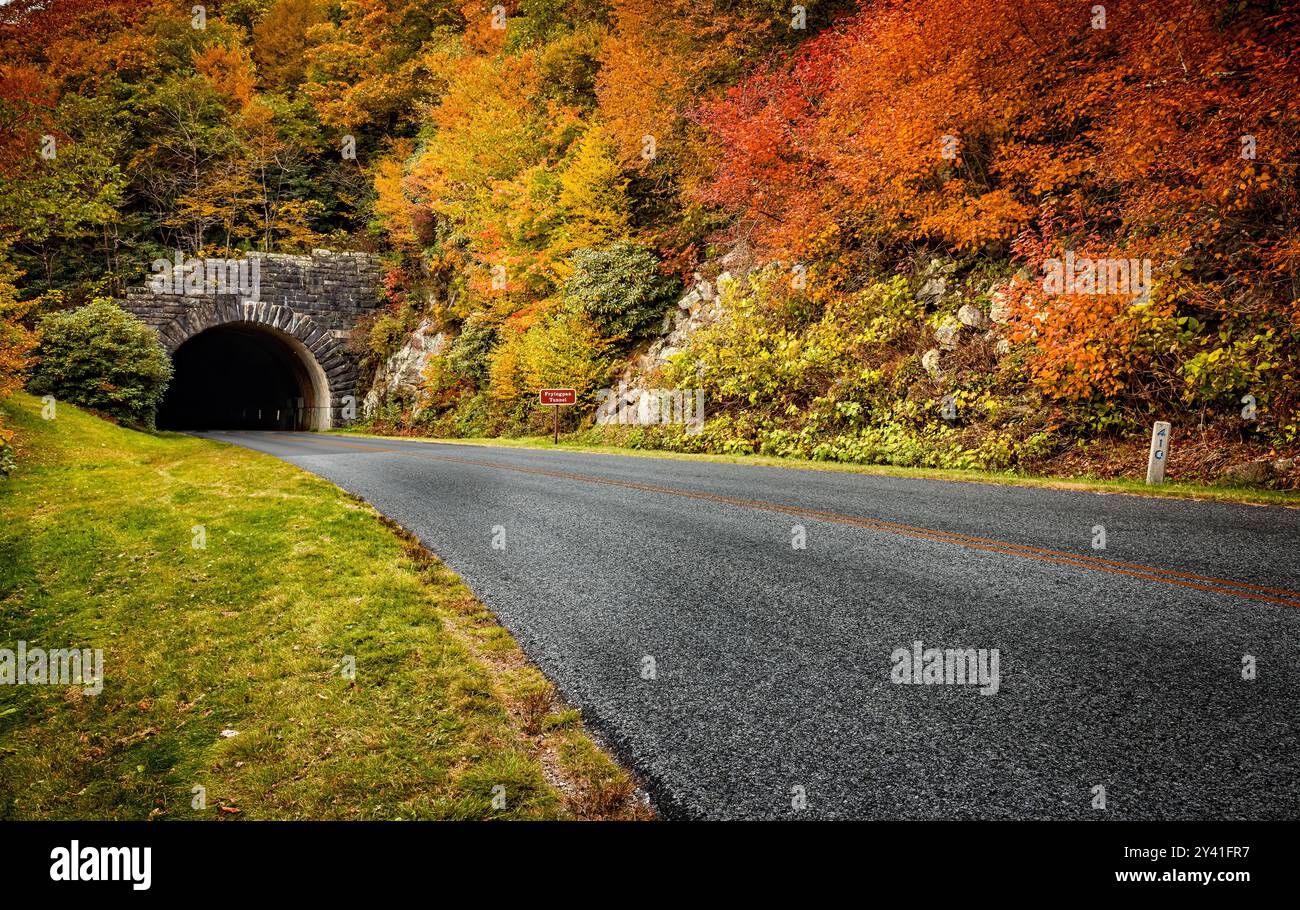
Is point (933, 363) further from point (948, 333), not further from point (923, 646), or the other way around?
point (923, 646)

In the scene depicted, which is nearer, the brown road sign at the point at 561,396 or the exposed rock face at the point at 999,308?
the exposed rock face at the point at 999,308

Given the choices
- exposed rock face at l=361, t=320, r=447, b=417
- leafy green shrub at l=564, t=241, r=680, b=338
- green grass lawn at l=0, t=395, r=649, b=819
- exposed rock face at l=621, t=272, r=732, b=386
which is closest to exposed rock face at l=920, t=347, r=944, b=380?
exposed rock face at l=621, t=272, r=732, b=386

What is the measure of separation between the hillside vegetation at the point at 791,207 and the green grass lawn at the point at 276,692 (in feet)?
32.3

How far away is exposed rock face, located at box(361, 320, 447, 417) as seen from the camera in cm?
3177

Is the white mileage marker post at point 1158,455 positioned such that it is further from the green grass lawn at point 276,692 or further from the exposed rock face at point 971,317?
the green grass lawn at point 276,692

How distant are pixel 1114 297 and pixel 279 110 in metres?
43.6

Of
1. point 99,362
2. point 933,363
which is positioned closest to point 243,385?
point 99,362

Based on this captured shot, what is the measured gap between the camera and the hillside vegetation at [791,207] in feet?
33.1

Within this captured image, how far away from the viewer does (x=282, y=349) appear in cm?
3659

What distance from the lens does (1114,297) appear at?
10.5 m

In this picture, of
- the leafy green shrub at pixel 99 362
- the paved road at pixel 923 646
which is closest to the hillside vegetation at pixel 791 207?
the leafy green shrub at pixel 99 362

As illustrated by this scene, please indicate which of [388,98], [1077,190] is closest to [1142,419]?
[1077,190]

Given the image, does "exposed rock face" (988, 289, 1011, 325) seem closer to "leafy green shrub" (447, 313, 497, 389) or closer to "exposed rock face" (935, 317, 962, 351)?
"exposed rock face" (935, 317, 962, 351)

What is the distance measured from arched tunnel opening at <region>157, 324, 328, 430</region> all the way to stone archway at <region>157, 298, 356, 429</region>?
0.07 metres
